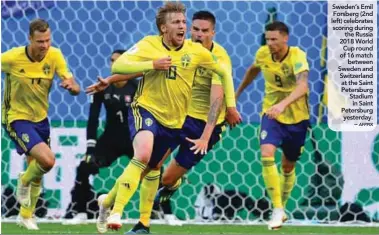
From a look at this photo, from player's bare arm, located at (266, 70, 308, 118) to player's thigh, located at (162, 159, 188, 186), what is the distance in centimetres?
84

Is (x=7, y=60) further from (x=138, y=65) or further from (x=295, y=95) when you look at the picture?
(x=295, y=95)

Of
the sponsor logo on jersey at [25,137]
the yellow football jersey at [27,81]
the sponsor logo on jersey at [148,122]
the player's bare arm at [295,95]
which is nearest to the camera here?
the sponsor logo on jersey at [148,122]

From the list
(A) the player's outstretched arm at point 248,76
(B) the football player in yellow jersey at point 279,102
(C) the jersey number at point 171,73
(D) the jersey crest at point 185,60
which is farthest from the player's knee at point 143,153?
(A) the player's outstretched arm at point 248,76

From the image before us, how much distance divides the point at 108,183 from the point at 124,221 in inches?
14.8

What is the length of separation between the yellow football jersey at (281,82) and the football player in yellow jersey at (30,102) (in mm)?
1758

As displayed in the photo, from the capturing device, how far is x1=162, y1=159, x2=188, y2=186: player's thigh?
32.5 ft

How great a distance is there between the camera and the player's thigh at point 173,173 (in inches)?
390

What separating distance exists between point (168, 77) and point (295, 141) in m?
2.29

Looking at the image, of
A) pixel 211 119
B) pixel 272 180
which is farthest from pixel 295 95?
pixel 211 119

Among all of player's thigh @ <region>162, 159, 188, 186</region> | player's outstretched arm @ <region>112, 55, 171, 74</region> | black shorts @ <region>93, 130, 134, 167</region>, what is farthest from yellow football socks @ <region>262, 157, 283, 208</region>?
player's outstretched arm @ <region>112, 55, 171, 74</region>

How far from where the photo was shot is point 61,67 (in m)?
10.5

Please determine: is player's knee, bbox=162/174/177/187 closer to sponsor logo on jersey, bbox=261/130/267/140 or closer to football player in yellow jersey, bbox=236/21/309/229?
football player in yellow jersey, bbox=236/21/309/229

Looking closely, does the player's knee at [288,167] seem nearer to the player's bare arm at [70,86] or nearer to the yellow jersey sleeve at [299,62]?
the yellow jersey sleeve at [299,62]

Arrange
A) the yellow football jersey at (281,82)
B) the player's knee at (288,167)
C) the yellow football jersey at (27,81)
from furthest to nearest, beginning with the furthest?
the player's knee at (288,167) < the yellow football jersey at (281,82) < the yellow football jersey at (27,81)
